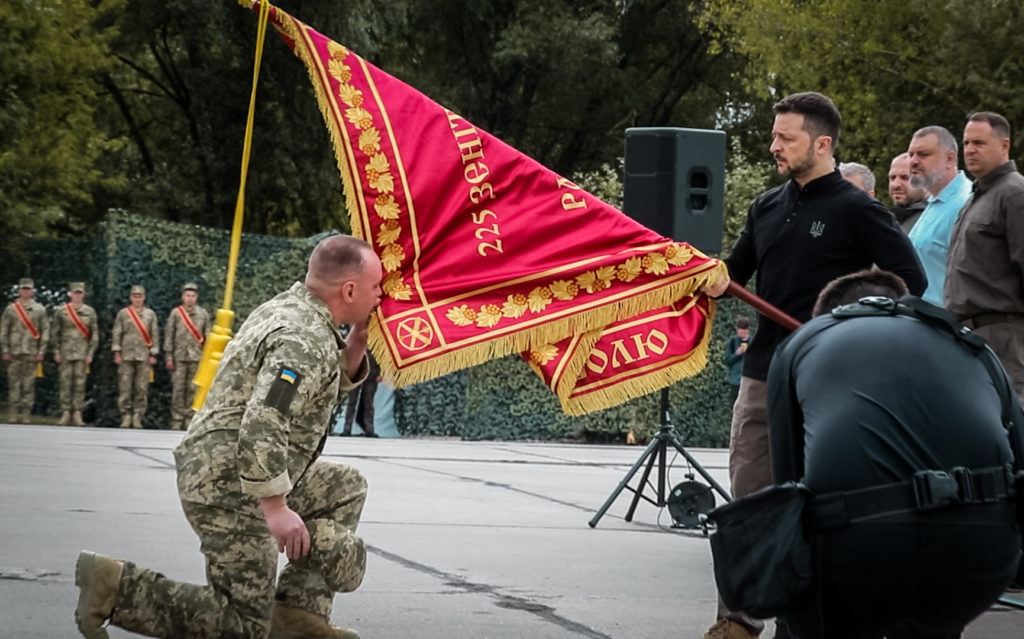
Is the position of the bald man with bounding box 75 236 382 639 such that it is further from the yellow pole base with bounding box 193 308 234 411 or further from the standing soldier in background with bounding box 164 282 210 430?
the standing soldier in background with bounding box 164 282 210 430

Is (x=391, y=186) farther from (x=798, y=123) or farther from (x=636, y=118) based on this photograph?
(x=636, y=118)

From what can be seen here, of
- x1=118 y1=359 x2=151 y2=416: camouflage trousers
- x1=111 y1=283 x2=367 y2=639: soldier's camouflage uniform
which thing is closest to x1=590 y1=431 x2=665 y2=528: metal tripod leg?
x1=111 y1=283 x2=367 y2=639: soldier's camouflage uniform

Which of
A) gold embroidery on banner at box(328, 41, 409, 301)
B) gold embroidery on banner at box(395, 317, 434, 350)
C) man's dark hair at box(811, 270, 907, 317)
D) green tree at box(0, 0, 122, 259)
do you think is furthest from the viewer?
green tree at box(0, 0, 122, 259)

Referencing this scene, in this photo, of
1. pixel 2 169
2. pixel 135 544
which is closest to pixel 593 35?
pixel 2 169

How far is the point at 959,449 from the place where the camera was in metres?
3.95

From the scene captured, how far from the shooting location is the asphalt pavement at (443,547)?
7184 mm

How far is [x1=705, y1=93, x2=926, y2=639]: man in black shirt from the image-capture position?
6328mm

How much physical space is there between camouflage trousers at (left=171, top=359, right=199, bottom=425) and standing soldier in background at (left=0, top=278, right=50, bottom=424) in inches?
83.0

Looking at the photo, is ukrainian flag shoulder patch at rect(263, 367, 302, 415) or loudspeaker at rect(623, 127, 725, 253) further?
loudspeaker at rect(623, 127, 725, 253)

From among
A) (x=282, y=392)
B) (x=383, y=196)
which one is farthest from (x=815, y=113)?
(x=282, y=392)

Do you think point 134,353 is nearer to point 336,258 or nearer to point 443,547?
point 443,547

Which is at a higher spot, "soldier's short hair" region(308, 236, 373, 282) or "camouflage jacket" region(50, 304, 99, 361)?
"camouflage jacket" region(50, 304, 99, 361)

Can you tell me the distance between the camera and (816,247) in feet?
21.0

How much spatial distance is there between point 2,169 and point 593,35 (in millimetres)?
14737
